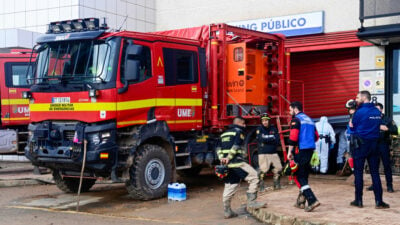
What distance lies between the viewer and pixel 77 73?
10.5 m

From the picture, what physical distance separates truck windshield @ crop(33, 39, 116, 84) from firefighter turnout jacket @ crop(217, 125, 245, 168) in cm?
269

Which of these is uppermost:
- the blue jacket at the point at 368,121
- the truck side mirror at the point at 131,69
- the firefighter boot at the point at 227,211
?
the truck side mirror at the point at 131,69

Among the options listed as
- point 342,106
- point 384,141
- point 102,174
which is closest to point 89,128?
point 102,174

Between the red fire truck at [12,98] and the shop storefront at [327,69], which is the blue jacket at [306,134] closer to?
the shop storefront at [327,69]

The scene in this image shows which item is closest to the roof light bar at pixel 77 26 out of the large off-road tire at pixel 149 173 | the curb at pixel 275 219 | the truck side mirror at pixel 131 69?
the truck side mirror at pixel 131 69

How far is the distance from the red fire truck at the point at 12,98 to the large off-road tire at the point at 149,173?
581cm

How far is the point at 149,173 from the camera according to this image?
10891mm

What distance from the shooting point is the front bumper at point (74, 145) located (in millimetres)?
10109

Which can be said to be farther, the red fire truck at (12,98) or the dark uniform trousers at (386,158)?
the red fire truck at (12,98)

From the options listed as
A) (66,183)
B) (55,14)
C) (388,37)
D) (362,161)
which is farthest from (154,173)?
(55,14)

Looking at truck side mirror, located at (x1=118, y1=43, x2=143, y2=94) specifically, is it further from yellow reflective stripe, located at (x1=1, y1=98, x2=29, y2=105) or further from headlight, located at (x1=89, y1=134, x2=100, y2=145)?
yellow reflective stripe, located at (x1=1, y1=98, x2=29, y2=105)

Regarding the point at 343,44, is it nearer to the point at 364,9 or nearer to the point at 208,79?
the point at 364,9

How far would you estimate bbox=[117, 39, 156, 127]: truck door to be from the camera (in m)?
10.4

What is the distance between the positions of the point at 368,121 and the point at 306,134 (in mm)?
1042
